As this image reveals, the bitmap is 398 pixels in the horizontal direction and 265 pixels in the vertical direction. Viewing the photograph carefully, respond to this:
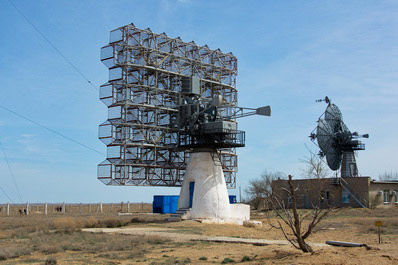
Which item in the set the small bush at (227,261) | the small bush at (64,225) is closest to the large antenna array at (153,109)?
the small bush at (64,225)

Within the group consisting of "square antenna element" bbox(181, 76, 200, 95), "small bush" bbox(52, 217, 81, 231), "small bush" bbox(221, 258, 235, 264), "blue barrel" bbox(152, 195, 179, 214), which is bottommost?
"small bush" bbox(221, 258, 235, 264)

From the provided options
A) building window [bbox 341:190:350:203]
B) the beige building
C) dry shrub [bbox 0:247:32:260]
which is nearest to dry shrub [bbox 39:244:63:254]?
dry shrub [bbox 0:247:32:260]

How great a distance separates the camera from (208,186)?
3562cm

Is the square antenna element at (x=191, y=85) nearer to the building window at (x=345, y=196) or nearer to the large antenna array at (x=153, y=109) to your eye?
the large antenna array at (x=153, y=109)

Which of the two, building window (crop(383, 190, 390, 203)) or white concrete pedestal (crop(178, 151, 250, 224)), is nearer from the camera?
white concrete pedestal (crop(178, 151, 250, 224))

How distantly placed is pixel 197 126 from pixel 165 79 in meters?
9.28

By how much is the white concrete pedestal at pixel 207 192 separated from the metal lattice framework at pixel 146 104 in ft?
10.6

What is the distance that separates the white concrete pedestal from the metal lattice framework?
3244mm

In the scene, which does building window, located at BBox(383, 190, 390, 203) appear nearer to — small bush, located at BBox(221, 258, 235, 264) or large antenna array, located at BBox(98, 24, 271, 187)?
large antenna array, located at BBox(98, 24, 271, 187)

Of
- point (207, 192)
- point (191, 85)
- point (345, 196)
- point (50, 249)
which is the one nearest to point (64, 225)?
point (50, 249)

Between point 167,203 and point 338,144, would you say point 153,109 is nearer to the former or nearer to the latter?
point 167,203

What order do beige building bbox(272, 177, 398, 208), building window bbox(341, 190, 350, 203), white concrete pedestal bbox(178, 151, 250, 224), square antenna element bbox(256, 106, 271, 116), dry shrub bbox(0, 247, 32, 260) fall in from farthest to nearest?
1. building window bbox(341, 190, 350, 203)
2. beige building bbox(272, 177, 398, 208)
3. white concrete pedestal bbox(178, 151, 250, 224)
4. square antenna element bbox(256, 106, 271, 116)
5. dry shrub bbox(0, 247, 32, 260)

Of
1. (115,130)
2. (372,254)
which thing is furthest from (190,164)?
(372,254)

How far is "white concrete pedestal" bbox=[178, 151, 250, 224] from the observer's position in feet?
116
